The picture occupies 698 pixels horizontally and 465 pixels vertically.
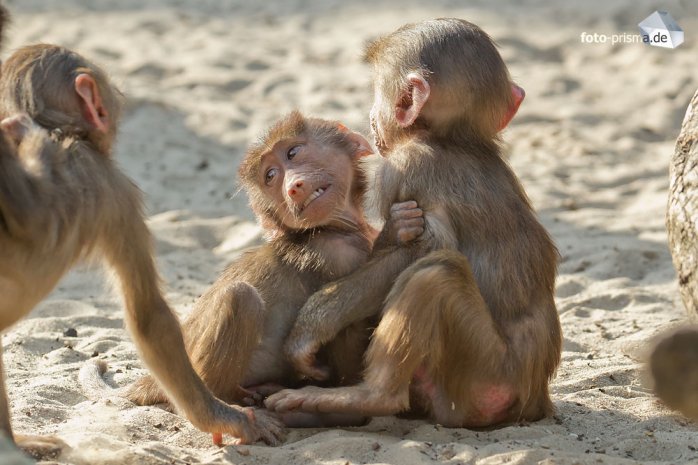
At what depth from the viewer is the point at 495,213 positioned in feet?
18.0

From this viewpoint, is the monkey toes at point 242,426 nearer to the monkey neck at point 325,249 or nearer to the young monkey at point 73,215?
the young monkey at point 73,215

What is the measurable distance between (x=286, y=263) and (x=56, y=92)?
162 centimetres

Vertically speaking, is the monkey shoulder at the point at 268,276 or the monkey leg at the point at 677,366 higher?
the monkey shoulder at the point at 268,276

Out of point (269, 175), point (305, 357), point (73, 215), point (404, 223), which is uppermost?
point (269, 175)

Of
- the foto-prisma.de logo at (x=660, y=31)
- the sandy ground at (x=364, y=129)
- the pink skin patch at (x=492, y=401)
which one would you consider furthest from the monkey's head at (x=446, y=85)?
the foto-prisma.de logo at (x=660, y=31)

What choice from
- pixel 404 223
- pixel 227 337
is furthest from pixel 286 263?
pixel 404 223

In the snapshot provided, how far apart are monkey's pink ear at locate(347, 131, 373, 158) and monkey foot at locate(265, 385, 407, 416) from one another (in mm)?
1432

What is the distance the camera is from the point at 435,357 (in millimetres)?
5156

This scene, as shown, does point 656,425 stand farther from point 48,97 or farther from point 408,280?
point 48,97

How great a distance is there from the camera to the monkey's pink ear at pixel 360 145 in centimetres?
621

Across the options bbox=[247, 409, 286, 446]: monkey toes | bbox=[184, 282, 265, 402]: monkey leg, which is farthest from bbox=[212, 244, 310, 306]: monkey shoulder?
bbox=[247, 409, 286, 446]: monkey toes

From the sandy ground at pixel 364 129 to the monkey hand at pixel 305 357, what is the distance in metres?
0.35

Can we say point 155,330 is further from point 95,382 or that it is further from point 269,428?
point 95,382

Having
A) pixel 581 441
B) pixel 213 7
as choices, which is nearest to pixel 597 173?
A: pixel 581 441
